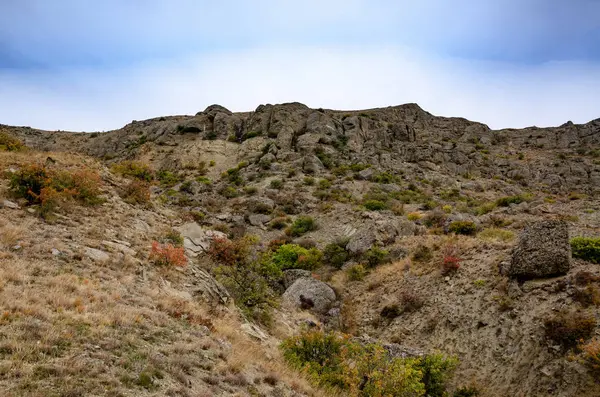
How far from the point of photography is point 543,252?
11477 millimetres

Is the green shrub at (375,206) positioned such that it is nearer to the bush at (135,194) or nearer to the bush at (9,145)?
the bush at (135,194)

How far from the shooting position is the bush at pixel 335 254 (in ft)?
62.4

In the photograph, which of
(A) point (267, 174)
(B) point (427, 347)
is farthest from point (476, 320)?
(A) point (267, 174)

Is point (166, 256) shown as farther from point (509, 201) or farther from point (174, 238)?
point (509, 201)

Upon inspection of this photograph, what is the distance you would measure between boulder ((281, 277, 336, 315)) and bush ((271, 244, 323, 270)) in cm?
319

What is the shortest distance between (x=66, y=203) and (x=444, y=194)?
97.2ft

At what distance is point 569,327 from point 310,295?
8.81m

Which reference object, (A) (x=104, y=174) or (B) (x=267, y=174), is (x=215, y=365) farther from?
(B) (x=267, y=174)

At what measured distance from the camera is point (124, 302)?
8.16 meters

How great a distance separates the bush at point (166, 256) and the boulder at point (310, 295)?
15.7ft

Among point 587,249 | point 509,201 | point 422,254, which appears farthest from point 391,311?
point 509,201

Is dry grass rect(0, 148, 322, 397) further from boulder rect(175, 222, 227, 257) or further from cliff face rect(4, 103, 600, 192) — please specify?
cliff face rect(4, 103, 600, 192)

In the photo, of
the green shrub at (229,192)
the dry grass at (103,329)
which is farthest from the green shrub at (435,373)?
the green shrub at (229,192)

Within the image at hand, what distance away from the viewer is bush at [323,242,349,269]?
1902 cm
